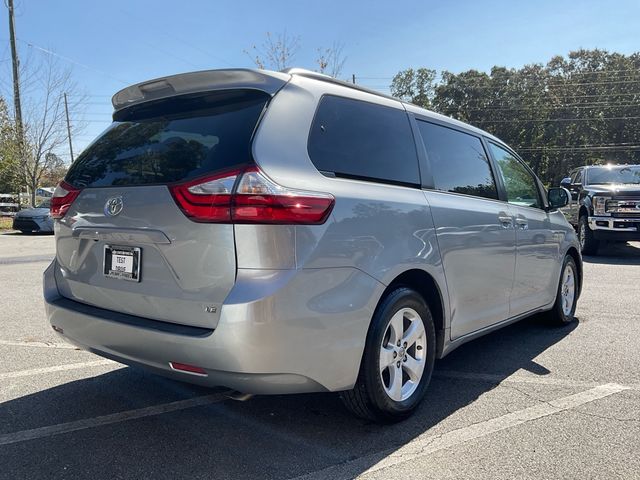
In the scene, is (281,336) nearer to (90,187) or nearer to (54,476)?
(54,476)

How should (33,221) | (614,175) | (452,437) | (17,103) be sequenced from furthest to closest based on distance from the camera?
(17,103) < (33,221) < (614,175) < (452,437)

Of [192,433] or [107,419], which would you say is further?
[107,419]

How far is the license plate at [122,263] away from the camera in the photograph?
2.58 metres

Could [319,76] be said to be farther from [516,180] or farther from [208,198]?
[516,180]

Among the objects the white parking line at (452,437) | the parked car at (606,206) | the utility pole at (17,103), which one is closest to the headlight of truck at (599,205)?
the parked car at (606,206)

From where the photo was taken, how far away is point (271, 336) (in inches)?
89.0

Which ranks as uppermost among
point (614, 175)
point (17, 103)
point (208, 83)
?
point (17, 103)

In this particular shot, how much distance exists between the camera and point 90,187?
2.87 m

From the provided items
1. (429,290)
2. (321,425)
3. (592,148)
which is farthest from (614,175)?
(592,148)

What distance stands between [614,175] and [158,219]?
1196 cm

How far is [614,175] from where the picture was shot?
461 inches

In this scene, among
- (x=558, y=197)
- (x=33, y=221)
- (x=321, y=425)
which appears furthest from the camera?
(x=33, y=221)

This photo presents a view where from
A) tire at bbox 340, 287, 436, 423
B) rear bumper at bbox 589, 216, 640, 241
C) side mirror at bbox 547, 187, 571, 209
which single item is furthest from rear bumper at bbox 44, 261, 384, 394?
rear bumper at bbox 589, 216, 640, 241

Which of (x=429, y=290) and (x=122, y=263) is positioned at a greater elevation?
(x=122, y=263)
